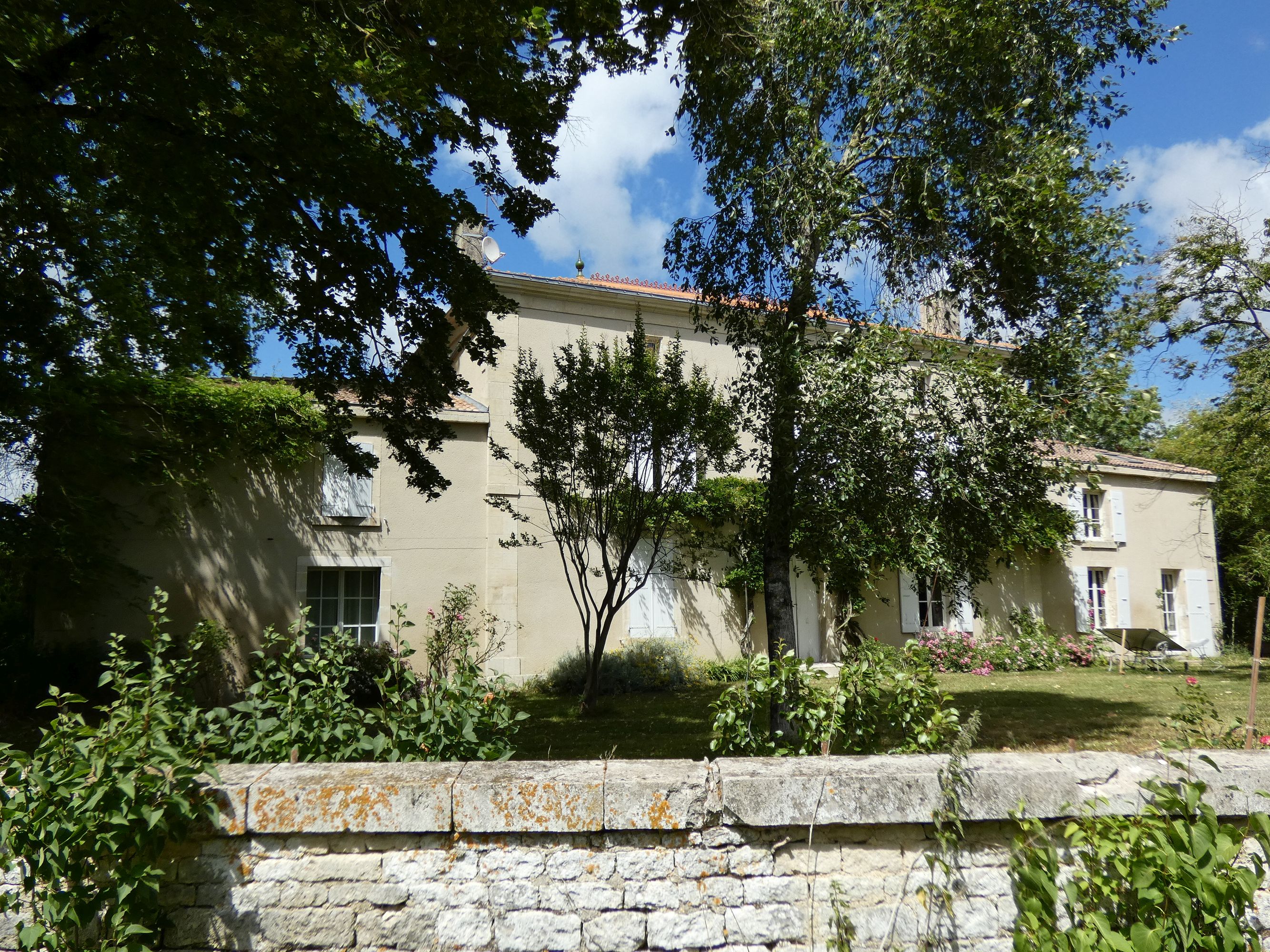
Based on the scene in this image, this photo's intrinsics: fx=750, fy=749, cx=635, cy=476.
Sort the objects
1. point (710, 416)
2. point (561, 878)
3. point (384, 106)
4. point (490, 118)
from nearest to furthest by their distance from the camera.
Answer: point (561, 878) → point (384, 106) → point (490, 118) → point (710, 416)

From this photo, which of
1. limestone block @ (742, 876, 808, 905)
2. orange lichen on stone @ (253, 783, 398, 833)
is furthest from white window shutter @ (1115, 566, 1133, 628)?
orange lichen on stone @ (253, 783, 398, 833)

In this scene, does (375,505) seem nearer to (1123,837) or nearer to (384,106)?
(384,106)

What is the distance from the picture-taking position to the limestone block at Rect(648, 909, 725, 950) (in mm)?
2371

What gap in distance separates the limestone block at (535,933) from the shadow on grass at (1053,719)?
4.16m

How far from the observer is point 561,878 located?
7.82 feet

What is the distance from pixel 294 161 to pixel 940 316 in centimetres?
567

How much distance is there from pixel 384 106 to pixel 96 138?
2188 mm

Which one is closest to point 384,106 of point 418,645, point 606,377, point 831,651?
point 606,377

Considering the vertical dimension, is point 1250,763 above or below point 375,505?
below

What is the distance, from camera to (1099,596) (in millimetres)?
17047

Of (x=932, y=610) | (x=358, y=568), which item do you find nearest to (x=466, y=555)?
(x=358, y=568)

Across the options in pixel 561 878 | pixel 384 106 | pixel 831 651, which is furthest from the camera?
pixel 831 651

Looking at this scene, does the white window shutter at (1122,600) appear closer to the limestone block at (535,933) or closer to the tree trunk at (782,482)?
Result: the tree trunk at (782,482)

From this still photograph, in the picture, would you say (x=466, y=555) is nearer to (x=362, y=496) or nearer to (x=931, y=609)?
(x=362, y=496)
